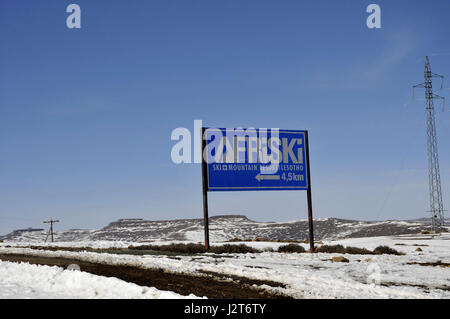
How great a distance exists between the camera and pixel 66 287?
9039 millimetres

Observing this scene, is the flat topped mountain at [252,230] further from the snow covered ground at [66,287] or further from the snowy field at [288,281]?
the snow covered ground at [66,287]

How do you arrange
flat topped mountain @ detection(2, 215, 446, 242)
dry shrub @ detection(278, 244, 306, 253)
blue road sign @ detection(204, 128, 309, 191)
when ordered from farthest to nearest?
flat topped mountain @ detection(2, 215, 446, 242) → blue road sign @ detection(204, 128, 309, 191) → dry shrub @ detection(278, 244, 306, 253)

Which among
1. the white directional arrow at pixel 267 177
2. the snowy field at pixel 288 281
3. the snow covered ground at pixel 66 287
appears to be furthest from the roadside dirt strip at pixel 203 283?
the white directional arrow at pixel 267 177

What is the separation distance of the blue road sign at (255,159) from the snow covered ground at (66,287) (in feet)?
42.7

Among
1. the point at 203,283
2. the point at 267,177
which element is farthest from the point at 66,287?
the point at 267,177

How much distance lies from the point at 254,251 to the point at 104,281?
44.5 feet

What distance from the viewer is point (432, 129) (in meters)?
41.8

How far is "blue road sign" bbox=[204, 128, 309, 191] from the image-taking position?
75.4ft

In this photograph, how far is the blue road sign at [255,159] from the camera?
2298 cm

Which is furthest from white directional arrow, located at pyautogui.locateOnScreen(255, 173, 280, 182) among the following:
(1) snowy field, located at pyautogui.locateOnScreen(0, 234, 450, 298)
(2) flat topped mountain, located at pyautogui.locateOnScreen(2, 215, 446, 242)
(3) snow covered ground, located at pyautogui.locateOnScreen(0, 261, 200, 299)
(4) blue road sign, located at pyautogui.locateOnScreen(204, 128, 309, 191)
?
(2) flat topped mountain, located at pyautogui.locateOnScreen(2, 215, 446, 242)

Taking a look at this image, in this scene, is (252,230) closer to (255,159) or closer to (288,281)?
(255,159)

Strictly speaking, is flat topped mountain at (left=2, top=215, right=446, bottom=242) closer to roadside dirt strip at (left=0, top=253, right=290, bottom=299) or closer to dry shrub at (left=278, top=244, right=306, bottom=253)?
dry shrub at (left=278, top=244, right=306, bottom=253)

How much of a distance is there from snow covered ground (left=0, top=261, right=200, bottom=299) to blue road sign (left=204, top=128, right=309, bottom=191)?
13.0 m
